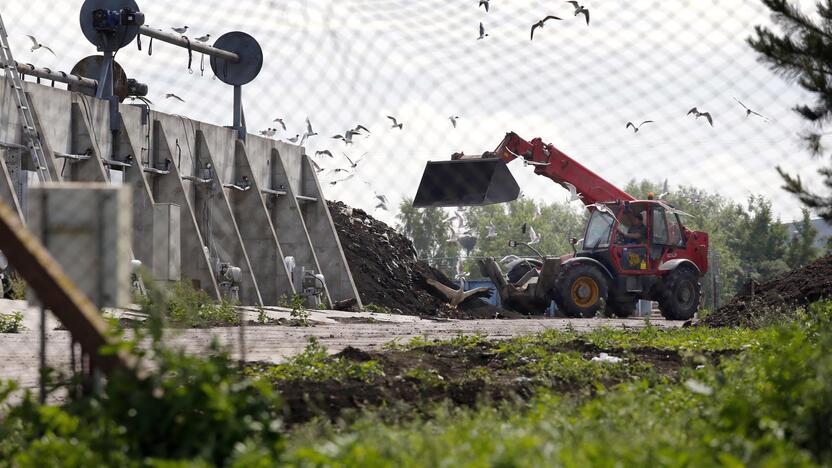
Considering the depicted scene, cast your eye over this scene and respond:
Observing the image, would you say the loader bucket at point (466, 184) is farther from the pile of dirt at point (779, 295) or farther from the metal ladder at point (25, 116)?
the metal ladder at point (25, 116)

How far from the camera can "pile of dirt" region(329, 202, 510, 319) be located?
31266 millimetres

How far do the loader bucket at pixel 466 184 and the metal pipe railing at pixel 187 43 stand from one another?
478cm

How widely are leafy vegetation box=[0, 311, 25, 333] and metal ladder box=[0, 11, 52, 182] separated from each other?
6.25 meters

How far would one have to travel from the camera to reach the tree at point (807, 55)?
8.17 metres

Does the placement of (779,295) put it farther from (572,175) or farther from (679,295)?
(572,175)

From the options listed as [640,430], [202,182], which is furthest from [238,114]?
[640,430]

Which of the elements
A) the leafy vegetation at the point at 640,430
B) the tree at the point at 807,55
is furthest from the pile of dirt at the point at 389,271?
the leafy vegetation at the point at 640,430

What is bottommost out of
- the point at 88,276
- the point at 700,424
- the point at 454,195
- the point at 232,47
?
the point at 700,424

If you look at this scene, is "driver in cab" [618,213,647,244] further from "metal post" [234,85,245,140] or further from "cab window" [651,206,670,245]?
"metal post" [234,85,245,140]

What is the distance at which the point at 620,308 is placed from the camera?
97.8 ft

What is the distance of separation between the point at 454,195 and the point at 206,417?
2267 cm

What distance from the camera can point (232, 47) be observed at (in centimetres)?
2725

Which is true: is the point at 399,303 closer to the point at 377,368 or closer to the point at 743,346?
the point at 743,346

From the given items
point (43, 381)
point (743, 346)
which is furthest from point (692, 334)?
point (43, 381)
